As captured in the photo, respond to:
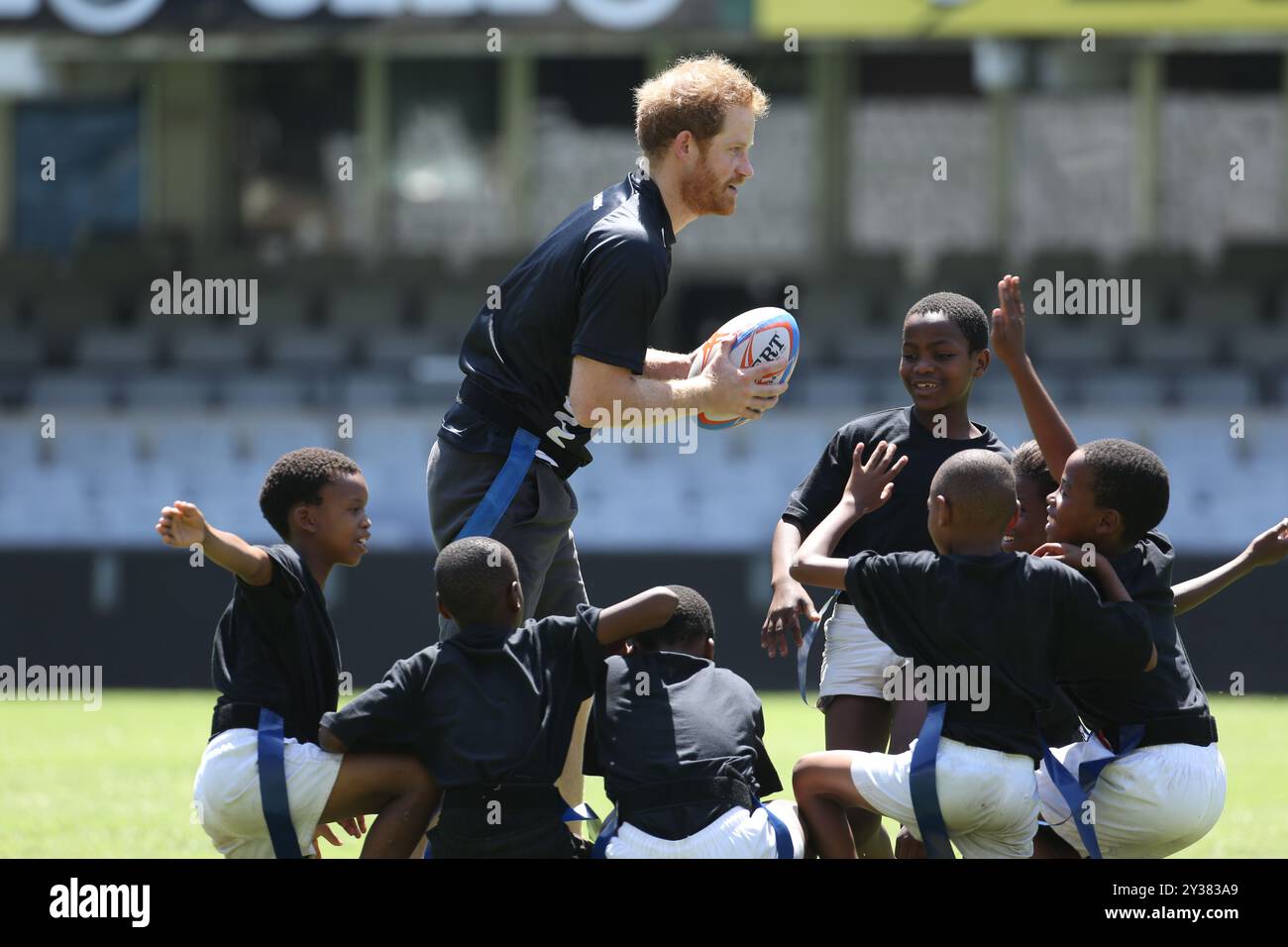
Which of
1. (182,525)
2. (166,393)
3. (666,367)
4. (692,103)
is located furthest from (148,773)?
(166,393)

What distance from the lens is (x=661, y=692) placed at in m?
4.97

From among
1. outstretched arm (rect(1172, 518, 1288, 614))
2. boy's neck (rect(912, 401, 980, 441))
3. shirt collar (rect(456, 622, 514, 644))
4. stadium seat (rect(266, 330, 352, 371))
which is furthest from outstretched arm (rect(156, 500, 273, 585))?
stadium seat (rect(266, 330, 352, 371))

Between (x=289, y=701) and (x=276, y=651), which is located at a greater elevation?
(x=276, y=651)

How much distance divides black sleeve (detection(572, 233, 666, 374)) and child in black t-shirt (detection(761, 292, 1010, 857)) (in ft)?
2.65

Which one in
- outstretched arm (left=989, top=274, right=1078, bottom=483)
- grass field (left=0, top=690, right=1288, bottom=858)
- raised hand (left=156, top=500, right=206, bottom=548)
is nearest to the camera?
raised hand (left=156, top=500, right=206, bottom=548)

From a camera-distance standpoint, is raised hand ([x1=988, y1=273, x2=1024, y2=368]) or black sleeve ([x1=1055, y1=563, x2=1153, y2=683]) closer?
black sleeve ([x1=1055, y1=563, x2=1153, y2=683])

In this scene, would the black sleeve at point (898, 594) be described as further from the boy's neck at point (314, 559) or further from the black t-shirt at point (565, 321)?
Result: the boy's neck at point (314, 559)

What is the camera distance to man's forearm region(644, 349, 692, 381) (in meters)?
5.76

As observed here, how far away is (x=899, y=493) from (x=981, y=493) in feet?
2.42

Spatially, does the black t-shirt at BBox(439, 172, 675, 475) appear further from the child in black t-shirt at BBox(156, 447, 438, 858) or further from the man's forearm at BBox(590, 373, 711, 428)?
the child in black t-shirt at BBox(156, 447, 438, 858)

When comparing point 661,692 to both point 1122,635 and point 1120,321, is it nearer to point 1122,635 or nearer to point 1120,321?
point 1122,635

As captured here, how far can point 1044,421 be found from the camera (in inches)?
207

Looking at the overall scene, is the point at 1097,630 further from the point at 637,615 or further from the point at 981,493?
the point at 637,615
